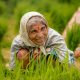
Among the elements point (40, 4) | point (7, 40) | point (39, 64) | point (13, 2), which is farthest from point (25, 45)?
point (13, 2)

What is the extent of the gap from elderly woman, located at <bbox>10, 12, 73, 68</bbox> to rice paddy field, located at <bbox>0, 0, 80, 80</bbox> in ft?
0.63

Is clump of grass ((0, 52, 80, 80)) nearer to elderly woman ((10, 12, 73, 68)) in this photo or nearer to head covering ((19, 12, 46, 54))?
elderly woman ((10, 12, 73, 68))

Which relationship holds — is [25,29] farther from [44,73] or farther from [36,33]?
[44,73]

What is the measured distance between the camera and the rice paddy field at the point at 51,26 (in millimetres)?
3211

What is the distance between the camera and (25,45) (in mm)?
3947

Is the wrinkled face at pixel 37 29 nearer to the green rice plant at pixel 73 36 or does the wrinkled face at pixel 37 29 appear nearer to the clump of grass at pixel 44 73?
the clump of grass at pixel 44 73

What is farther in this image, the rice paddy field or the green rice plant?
the green rice plant

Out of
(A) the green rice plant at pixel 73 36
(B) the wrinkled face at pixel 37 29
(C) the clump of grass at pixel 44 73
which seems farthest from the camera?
(A) the green rice plant at pixel 73 36

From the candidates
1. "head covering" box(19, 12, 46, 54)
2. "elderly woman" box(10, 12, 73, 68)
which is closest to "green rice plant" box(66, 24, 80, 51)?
"elderly woman" box(10, 12, 73, 68)

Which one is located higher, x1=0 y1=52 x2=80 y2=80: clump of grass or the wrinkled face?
the wrinkled face

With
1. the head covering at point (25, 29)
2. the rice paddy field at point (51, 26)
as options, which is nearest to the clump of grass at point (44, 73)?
the rice paddy field at point (51, 26)

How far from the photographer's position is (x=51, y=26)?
6273mm

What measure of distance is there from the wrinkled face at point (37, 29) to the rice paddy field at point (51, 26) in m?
0.27

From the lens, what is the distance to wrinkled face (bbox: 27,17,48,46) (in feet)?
12.3
